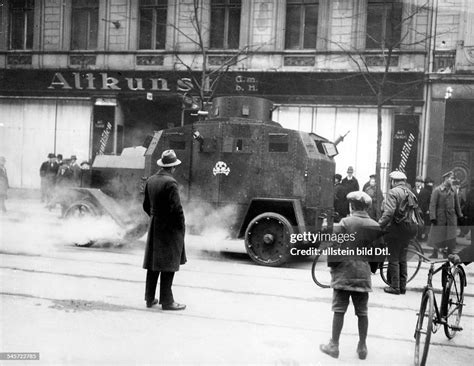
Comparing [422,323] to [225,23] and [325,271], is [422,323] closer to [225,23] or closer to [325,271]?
[325,271]

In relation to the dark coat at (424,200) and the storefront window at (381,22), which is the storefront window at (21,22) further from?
the dark coat at (424,200)

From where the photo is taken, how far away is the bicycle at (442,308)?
4.74m

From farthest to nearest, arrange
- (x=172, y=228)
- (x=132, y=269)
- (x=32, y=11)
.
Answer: (x=32, y=11) → (x=132, y=269) → (x=172, y=228)

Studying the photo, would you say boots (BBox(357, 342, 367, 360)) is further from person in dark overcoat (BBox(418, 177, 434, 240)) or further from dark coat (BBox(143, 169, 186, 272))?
person in dark overcoat (BBox(418, 177, 434, 240))

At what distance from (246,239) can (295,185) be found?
134 cm

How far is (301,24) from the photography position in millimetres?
18516

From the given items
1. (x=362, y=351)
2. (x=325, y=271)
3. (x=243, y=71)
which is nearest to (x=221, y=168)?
(x=325, y=271)

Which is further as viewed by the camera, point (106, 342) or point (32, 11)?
point (32, 11)

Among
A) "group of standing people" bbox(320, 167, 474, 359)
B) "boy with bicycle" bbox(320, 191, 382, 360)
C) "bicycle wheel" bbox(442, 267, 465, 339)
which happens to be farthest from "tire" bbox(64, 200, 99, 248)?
"bicycle wheel" bbox(442, 267, 465, 339)

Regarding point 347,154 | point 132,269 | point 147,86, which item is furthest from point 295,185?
point 147,86

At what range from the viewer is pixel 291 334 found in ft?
18.1

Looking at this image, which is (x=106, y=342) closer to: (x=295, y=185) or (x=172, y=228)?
(x=172, y=228)

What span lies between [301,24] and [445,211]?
30.4 ft

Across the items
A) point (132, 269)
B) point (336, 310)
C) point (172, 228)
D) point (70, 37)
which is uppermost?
point (70, 37)
